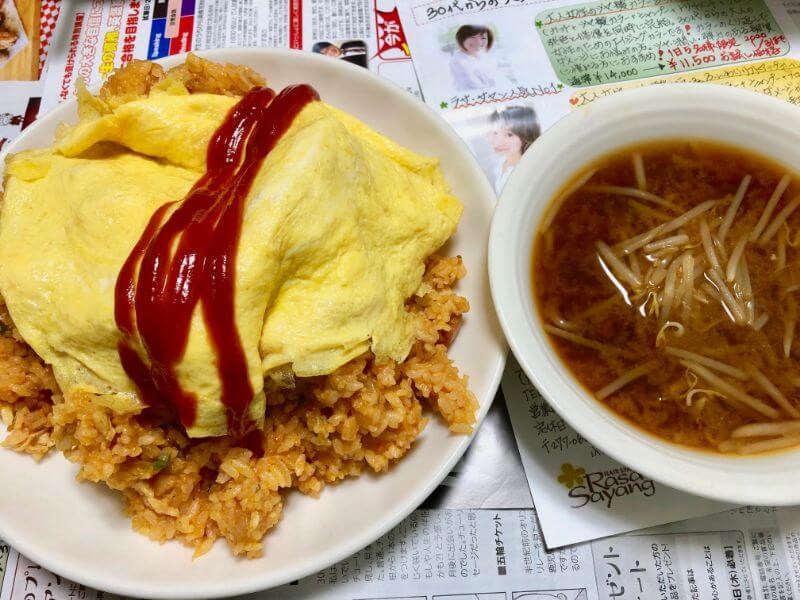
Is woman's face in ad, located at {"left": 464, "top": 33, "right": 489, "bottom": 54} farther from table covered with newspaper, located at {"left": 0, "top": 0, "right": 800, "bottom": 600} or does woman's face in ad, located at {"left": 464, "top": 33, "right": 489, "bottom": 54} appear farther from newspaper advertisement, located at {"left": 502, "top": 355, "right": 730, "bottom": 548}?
newspaper advertisement, located at {"left": 502, "top": 355, "right": 730, "bottom": 548}

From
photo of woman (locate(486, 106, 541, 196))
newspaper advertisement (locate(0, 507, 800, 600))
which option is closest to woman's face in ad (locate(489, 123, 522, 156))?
photo of woman (locate(486, 106, 541, 196))

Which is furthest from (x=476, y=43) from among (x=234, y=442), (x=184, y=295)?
(x=234, y=442)

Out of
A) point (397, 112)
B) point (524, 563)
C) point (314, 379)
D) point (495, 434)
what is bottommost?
point (524, 563)

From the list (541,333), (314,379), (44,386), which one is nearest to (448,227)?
(541,333)

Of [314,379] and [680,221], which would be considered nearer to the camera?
[314,379]

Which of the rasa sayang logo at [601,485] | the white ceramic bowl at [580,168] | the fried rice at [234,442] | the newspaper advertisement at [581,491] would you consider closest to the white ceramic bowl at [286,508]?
the fried rice at [234,442]

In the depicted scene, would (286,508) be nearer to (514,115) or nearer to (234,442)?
(234,442)

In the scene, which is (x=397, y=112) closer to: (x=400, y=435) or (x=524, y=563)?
(x=400, y=435)
